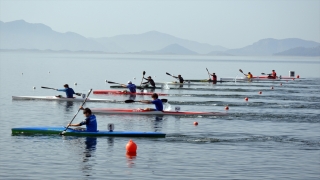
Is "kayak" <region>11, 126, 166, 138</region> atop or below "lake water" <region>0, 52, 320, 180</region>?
atop

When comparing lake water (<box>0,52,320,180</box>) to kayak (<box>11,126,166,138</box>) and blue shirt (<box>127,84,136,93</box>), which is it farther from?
blue shirt (<box>127,84,136,93</box>)

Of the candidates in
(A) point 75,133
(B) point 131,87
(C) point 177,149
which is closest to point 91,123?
(A) point 75,133

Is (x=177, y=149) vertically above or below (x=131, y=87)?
below

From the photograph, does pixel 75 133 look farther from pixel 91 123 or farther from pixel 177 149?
pixel 177 149

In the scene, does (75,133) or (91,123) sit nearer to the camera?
(91,123)

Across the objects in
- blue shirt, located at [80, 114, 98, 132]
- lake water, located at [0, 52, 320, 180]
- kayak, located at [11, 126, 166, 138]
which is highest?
blue shirt, located at [80, 114, 98, 132]

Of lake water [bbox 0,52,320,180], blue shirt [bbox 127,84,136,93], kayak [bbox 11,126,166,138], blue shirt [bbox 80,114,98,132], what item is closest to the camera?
lake water [bbox 0,52,320,180]

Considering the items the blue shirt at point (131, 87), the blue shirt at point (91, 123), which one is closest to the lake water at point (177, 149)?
the blue shirt at point (91, 123)

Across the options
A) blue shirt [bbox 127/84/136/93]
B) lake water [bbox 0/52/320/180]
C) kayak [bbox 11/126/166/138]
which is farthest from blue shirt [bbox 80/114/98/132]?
blue shirt [bbox 127/84/136/93]

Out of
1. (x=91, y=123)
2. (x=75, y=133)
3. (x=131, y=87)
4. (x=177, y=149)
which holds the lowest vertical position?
(x=177, y=149)

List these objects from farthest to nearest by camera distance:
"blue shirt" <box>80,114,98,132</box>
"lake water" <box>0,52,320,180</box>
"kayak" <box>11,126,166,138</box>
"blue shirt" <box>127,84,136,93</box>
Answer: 1. "blue shirt" <box>127,84,136,93</box>
2. "kayak" <box>11,126,166,138</box>
3. "blue shirt" <box>80,114,98,132</box>
4. "lake water" <box>0,52,320,180</box>

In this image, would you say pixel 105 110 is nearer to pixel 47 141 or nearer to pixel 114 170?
pixel 47 141

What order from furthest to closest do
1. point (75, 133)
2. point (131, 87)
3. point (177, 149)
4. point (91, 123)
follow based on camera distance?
point (131, 87) < point (75, 133) < point (91, 123) < point (177, 149)

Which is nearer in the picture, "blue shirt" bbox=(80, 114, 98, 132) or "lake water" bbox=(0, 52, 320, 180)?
"lake water" bbox=(0, 52, 320, 180)
